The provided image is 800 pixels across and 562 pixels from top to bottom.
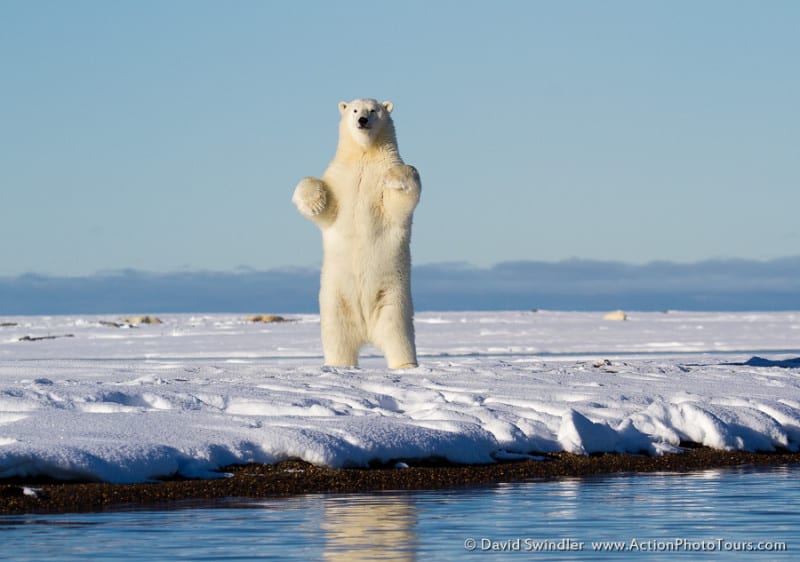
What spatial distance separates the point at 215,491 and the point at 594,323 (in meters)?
27.5

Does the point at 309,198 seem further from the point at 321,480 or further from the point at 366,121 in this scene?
the point at 321,480

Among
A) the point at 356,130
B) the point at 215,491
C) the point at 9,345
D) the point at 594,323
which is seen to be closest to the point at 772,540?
the point at 215,491

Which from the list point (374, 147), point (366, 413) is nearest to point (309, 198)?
point (374, 147)

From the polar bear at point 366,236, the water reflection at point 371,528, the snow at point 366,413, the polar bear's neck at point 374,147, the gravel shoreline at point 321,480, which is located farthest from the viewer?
the polar bear's neck at point 374,147

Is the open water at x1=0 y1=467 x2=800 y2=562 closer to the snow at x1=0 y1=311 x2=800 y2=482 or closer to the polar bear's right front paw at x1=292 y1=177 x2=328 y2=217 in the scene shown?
the snow at x1=0 y1=311 x2=800 y2=482

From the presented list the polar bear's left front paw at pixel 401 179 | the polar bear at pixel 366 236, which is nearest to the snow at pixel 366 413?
the polar bear at pixel 366 236

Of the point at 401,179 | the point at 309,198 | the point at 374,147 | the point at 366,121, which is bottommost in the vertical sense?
the point at 309,198

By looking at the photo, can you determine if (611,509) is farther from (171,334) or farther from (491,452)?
(171,334)

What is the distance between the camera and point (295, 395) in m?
10.3

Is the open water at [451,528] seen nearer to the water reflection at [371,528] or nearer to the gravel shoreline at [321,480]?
the water reflection at [371,528]

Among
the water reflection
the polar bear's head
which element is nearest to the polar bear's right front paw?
the polar bear's head

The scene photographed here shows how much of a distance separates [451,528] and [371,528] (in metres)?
0.38

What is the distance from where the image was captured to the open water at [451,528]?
555 centimetres

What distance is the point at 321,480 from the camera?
7996 millimetres
